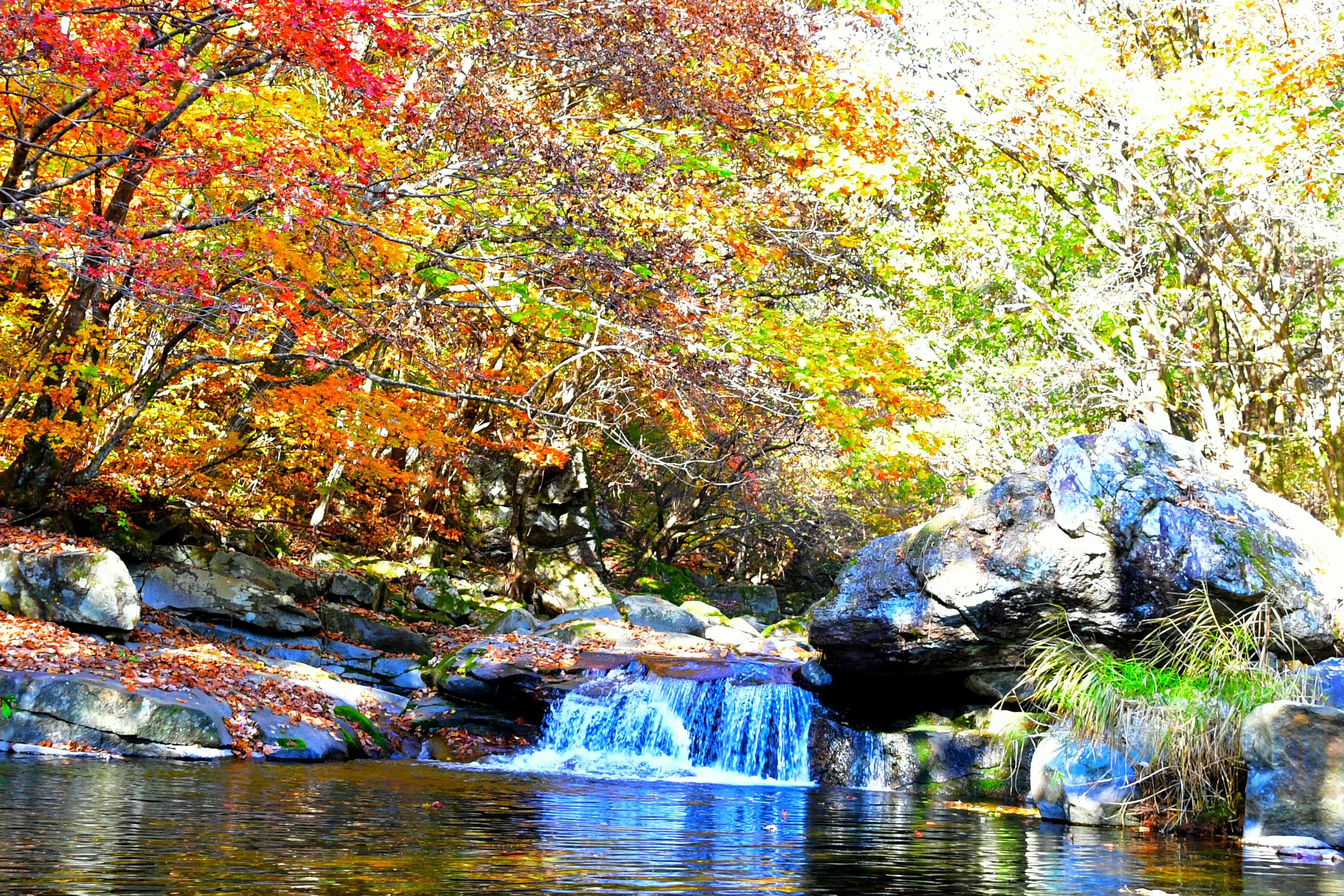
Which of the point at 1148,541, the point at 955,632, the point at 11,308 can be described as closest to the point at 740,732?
the point at 955,632

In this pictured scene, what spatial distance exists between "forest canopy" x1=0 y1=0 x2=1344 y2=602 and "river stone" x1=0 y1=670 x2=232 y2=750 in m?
3.43

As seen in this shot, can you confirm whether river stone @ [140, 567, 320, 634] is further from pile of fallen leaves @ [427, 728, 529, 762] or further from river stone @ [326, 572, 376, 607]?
pile of fallen leaves @ [427, 728, 529, 762]

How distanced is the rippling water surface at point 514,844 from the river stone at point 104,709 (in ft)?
2.31

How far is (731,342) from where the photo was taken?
590 inches

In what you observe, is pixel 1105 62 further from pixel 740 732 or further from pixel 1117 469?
pixel 740 732

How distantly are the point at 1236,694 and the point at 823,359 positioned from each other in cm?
818

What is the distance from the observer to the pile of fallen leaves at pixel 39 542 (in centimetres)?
1209

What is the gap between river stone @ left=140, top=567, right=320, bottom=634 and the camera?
14547 mm

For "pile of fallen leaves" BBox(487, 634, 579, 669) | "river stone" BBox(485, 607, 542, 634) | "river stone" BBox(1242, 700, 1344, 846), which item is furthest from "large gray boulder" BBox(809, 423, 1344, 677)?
"river stone" BBox(485, 607, 542, 634)

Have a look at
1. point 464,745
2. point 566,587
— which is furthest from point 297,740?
point 566,587

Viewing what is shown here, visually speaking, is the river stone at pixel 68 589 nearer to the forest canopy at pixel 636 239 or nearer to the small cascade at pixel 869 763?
the forest canopy at pixel 636 239

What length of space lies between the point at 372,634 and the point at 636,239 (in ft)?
22.7

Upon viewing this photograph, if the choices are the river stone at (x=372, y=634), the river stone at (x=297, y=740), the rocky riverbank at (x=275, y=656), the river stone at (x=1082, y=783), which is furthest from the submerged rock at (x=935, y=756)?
the river stone at (x=372, y=634)

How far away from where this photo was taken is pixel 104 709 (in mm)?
9719
